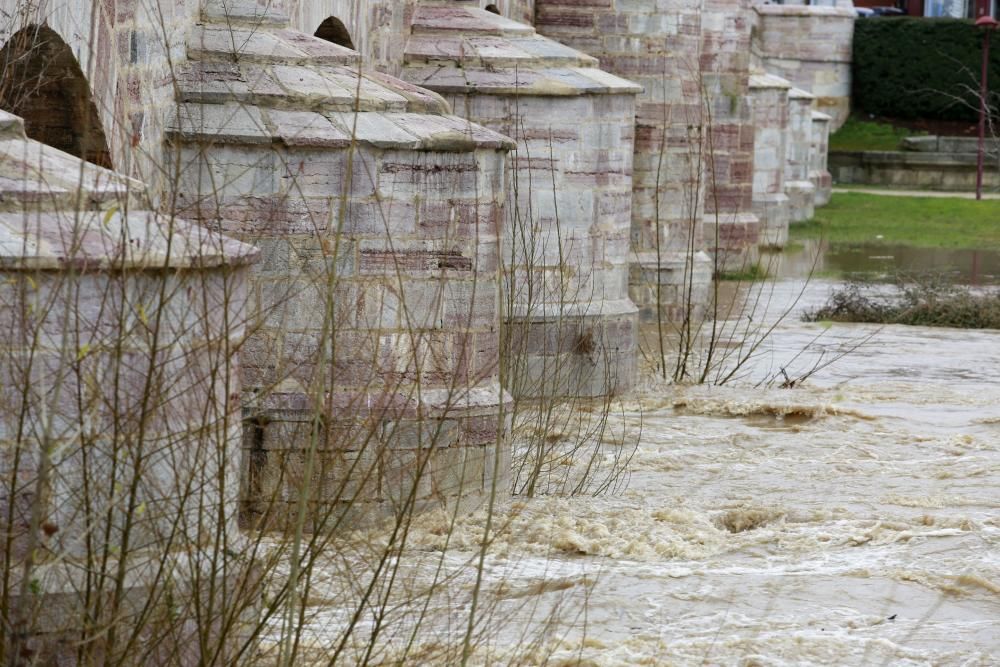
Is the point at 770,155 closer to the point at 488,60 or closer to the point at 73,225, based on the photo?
the point at 488,60

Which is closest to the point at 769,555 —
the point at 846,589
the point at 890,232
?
the point at 846,589

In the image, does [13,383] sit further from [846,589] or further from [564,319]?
[564,319]

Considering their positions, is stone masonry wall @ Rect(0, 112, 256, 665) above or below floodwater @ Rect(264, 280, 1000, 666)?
above

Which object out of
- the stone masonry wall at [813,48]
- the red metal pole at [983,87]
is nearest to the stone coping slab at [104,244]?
the red metal pole at [983,87]

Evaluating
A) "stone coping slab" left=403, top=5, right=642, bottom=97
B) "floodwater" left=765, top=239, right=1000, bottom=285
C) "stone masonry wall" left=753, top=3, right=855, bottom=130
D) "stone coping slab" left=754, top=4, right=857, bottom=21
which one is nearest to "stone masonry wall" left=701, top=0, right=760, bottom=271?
"floodwater" left=765, top=239, right=1000, bottom=285

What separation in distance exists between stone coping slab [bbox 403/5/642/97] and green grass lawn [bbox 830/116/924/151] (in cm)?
2124

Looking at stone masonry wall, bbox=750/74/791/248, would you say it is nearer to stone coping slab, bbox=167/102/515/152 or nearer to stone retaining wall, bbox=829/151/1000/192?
stone retaining wall, bbox=829/151/1000/192

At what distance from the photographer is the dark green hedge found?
3381 centimetres

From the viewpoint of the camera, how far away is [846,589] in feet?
22.6

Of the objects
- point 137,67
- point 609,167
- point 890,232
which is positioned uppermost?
point 137,67

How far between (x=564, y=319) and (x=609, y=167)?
978 millimetres

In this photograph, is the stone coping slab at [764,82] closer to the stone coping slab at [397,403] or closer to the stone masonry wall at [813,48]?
the stone masonry wall at [813,48]

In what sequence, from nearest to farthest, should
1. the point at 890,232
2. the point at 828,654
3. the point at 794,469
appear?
the point at 828,654 → the point at 794,469 → the point at 890,232

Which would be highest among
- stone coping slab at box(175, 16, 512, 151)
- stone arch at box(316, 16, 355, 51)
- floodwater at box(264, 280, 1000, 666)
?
stone arch at box(316, 16, 355, 51)
